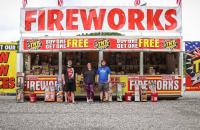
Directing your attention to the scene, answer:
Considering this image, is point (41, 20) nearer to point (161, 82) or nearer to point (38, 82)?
point (38, 82)

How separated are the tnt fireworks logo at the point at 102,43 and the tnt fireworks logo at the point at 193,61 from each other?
13.2ft

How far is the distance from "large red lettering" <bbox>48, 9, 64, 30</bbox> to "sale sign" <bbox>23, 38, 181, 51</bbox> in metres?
0.76

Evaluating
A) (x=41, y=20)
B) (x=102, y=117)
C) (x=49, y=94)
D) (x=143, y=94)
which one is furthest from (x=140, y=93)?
(x=102, y=117)

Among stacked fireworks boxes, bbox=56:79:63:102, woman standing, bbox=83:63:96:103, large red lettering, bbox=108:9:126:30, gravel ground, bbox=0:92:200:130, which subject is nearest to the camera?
gravel ground, bbox=0:92:200:130

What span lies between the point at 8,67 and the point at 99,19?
5.31m

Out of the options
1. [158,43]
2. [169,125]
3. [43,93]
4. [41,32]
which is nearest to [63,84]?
[43,93]

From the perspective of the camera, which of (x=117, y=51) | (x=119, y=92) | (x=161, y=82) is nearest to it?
(x=119, y=92)

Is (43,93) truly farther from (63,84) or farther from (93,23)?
(93,23)

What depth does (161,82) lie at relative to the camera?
24.7 m

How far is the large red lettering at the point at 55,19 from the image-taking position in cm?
2516

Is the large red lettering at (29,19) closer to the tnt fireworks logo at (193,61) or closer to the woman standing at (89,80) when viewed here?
the woman standing at (89,80)

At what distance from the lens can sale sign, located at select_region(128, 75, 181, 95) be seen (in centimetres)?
2467

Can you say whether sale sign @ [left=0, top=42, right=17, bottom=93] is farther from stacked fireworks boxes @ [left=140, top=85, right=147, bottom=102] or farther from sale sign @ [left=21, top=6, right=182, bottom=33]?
stacked fireworks boxes @ [left=140, top=85, right=147, bottom=102]

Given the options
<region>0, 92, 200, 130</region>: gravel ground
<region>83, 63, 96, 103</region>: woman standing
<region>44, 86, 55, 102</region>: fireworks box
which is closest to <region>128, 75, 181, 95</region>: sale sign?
<region>83, 63, 96, 103</region>: woman standing
